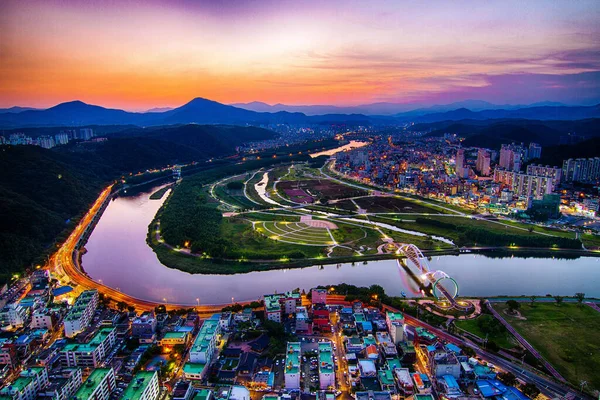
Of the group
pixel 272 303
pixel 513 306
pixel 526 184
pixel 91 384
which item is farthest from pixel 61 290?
pixel 526 184

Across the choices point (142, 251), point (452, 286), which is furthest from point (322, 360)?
point (142, 251)

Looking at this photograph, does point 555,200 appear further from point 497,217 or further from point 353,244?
point 353,244

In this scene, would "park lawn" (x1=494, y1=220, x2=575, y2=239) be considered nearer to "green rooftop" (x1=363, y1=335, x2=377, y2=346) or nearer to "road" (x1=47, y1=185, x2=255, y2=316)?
"green rooftop" (x1=363, y1=335, x2=377, y2=346)

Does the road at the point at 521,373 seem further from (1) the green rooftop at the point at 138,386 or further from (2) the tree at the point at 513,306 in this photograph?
(1) the green rooftop at the point at 138,386

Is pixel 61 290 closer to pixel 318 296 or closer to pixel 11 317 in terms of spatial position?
pixel 11 317

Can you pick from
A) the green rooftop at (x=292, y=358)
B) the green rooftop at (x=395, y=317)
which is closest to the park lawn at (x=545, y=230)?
the green rooftop at (x=395, y=317)
